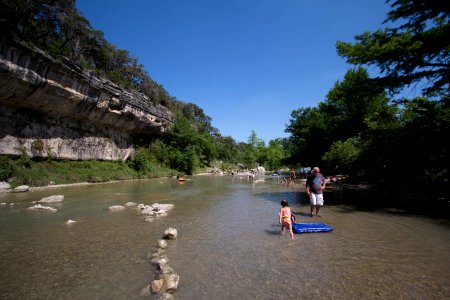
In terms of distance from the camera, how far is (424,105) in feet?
41.6

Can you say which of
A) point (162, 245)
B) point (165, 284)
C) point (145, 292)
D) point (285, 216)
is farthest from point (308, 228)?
point (145, 292)

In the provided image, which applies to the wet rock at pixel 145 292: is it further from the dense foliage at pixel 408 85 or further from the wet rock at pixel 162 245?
the dense foliage at pixel 408 85

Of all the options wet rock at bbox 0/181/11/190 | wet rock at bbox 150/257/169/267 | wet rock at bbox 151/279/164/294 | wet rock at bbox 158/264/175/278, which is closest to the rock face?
wet rock at bbox 0/181/11/190

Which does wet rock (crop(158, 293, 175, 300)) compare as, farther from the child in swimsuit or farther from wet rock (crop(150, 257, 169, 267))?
the child in swimsuit

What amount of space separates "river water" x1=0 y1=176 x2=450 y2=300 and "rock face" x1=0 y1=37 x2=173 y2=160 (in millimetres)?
16352

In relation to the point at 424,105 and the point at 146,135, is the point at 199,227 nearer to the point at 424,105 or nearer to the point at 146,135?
the point at 424,105

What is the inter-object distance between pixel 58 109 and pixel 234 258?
91.0 feet

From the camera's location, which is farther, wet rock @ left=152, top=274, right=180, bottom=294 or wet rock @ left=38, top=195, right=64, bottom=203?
wet rock @ left=38, top=195, right=64, bottom=203

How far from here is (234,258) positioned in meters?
Answer: 5.66

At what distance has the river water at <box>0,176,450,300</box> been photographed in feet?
13.9

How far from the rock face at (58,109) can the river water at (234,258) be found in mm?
16352

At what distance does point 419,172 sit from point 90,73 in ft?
99.3

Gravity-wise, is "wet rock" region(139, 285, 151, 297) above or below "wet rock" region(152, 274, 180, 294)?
below

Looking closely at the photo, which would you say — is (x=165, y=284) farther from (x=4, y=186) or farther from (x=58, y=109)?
(x=58, y=109)
